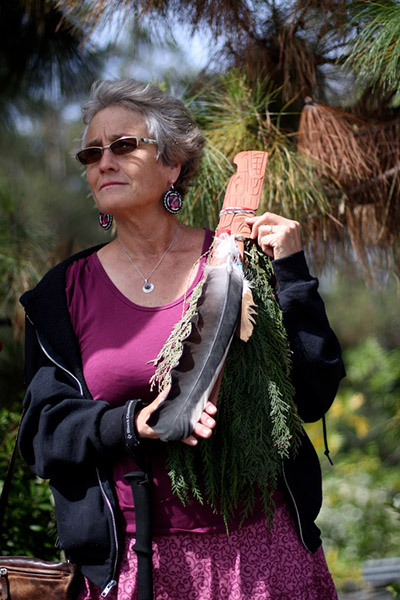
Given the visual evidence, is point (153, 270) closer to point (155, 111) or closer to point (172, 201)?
point (172, 201)

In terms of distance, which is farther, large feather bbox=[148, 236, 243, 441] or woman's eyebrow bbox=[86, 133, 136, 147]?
woman's eyebrow bbox=[86, 133, 136, 147]

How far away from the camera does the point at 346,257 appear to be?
2.88 m

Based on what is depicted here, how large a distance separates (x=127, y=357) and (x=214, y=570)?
1.76ft

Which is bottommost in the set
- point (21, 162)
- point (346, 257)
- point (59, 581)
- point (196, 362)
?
point (59, 581)

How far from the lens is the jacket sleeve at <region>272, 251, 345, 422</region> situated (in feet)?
5.54

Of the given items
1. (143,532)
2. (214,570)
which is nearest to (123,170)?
(143,532)

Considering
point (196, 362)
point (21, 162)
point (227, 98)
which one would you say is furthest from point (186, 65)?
point (21, 162)

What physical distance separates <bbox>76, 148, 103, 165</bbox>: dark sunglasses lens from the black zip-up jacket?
37 centimetres

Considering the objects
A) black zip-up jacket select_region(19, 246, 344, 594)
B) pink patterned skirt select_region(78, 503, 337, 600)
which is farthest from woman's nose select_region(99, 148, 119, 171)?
pink patterned skirt select_region(78, 503, 337, 600)

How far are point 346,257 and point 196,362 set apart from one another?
4.99 ft

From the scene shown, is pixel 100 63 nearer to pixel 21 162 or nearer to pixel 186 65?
pixel 186 65

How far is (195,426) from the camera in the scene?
1.48 m

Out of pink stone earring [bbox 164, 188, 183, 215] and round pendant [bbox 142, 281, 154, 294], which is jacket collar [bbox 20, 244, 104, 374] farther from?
pink stone earring [bbox 164, 188, 183, 215]

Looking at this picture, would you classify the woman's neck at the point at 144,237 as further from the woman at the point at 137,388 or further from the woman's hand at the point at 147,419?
the woman's hand at the point at 147,419
